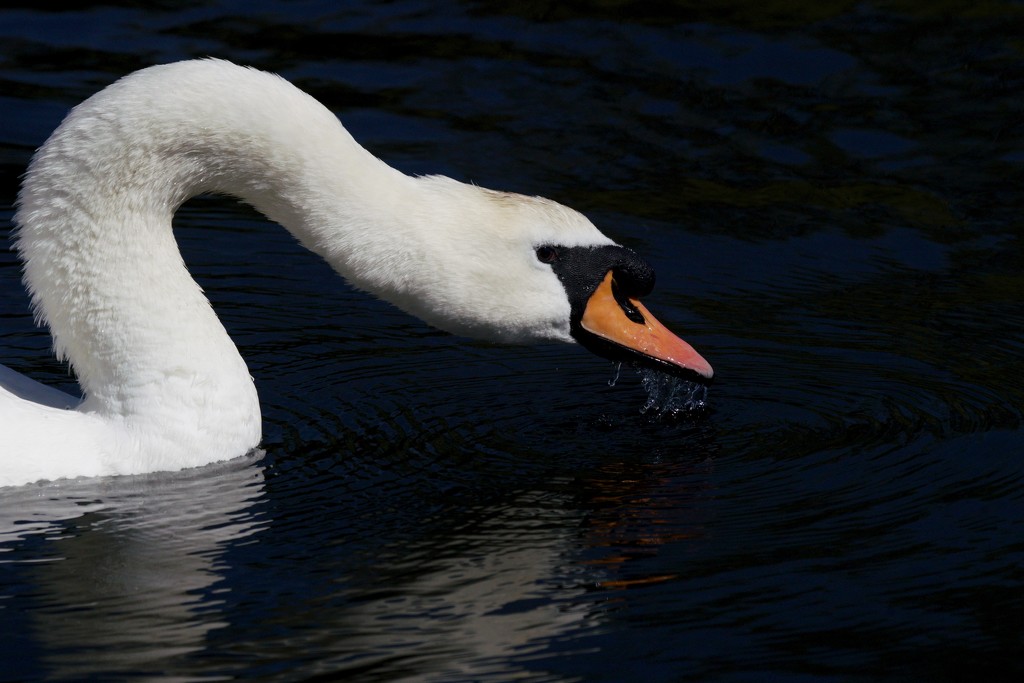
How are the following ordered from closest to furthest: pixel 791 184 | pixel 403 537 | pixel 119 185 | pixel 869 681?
pixel 869 681 → pixel 403 537 → pixel 119 185 → pixel 791 184

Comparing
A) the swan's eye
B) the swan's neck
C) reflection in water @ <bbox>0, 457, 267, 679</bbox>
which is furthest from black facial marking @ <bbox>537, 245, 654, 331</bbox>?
reflection in water @ <bbox>0, 457, 267, 679</bbox>

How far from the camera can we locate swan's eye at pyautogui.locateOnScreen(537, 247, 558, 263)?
7.01m

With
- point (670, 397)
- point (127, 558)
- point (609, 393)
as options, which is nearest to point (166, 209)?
point (127, 558)

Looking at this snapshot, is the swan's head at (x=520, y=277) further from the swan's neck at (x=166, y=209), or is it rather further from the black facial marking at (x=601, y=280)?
the swan's neck at (x=166, y=209)

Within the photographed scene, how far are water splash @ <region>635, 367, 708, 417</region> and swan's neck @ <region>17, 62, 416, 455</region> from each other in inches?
68.2

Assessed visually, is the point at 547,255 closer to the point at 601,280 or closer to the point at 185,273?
the point at 601,280

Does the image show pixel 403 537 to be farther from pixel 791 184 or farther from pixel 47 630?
pixel 791 184

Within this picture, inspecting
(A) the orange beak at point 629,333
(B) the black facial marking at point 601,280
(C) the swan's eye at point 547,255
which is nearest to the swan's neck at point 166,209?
(C) the swan's eye at point 547,255

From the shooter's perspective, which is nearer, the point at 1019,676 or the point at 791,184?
the point at 1019,676

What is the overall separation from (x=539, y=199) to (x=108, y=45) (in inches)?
296

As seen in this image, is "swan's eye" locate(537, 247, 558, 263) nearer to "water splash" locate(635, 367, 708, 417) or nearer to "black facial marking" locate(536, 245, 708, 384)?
"black facial marking" locate(536, 245, 708, 384)

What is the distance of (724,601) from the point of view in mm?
5887

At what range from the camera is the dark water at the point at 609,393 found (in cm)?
569

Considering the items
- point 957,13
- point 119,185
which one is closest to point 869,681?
point 119,185
